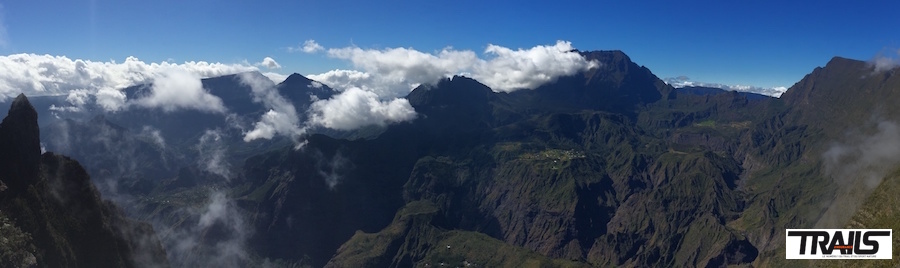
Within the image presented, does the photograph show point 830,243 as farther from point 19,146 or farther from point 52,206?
point 19,146

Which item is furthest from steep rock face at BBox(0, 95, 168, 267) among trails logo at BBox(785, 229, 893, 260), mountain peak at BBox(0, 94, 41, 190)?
trails logo at BBox(785, 229, 893, 260)

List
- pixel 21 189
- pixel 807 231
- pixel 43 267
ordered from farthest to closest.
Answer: pixel 21 189 < pixel 43 267 < pixel 807 231

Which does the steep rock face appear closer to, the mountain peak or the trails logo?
the mountain peak

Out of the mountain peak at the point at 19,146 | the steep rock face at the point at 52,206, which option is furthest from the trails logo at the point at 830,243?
the mountain peak at the point at 19,146

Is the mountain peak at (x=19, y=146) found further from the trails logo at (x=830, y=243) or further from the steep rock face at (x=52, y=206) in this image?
the trails logo at (x=830, y=243)

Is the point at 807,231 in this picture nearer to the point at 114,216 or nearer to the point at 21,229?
the point at 21,229

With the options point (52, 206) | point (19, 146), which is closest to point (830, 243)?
point (52, 206)

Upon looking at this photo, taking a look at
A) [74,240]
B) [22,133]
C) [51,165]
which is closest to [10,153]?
[22,133]
